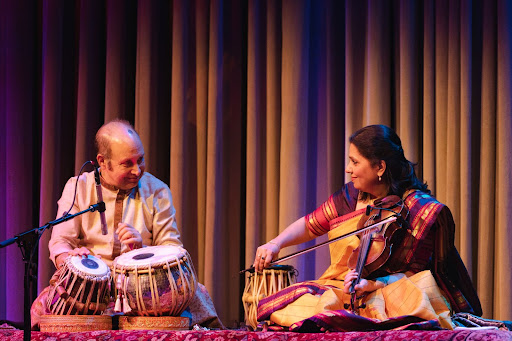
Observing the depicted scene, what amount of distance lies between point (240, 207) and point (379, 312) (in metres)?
1.91

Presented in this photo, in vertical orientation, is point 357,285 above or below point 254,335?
above

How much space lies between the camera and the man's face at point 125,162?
366cm

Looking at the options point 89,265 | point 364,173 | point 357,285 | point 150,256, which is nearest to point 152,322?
point 150,256

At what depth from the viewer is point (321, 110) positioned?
4.51 meters

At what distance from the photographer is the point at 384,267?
3.15 meters

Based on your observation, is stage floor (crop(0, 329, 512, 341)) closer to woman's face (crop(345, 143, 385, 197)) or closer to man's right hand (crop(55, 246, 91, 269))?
man's right hand (crop(55, 246, 91, 269))

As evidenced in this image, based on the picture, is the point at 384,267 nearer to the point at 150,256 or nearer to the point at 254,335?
the point at 254,335

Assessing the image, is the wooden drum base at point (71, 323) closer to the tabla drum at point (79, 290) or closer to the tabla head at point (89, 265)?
the tabla drum at point (79, 290)

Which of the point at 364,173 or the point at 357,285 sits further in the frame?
the point at 364,173

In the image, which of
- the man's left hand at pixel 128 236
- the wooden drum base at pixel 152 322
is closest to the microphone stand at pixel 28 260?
the wooden drum base at pixel 152 322

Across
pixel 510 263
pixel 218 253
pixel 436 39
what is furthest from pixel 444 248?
pixel 218 253

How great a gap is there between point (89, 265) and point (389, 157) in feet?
4.81

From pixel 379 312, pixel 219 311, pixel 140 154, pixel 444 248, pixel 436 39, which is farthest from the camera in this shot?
pixel 219 311

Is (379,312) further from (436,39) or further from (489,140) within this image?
(436,39)
